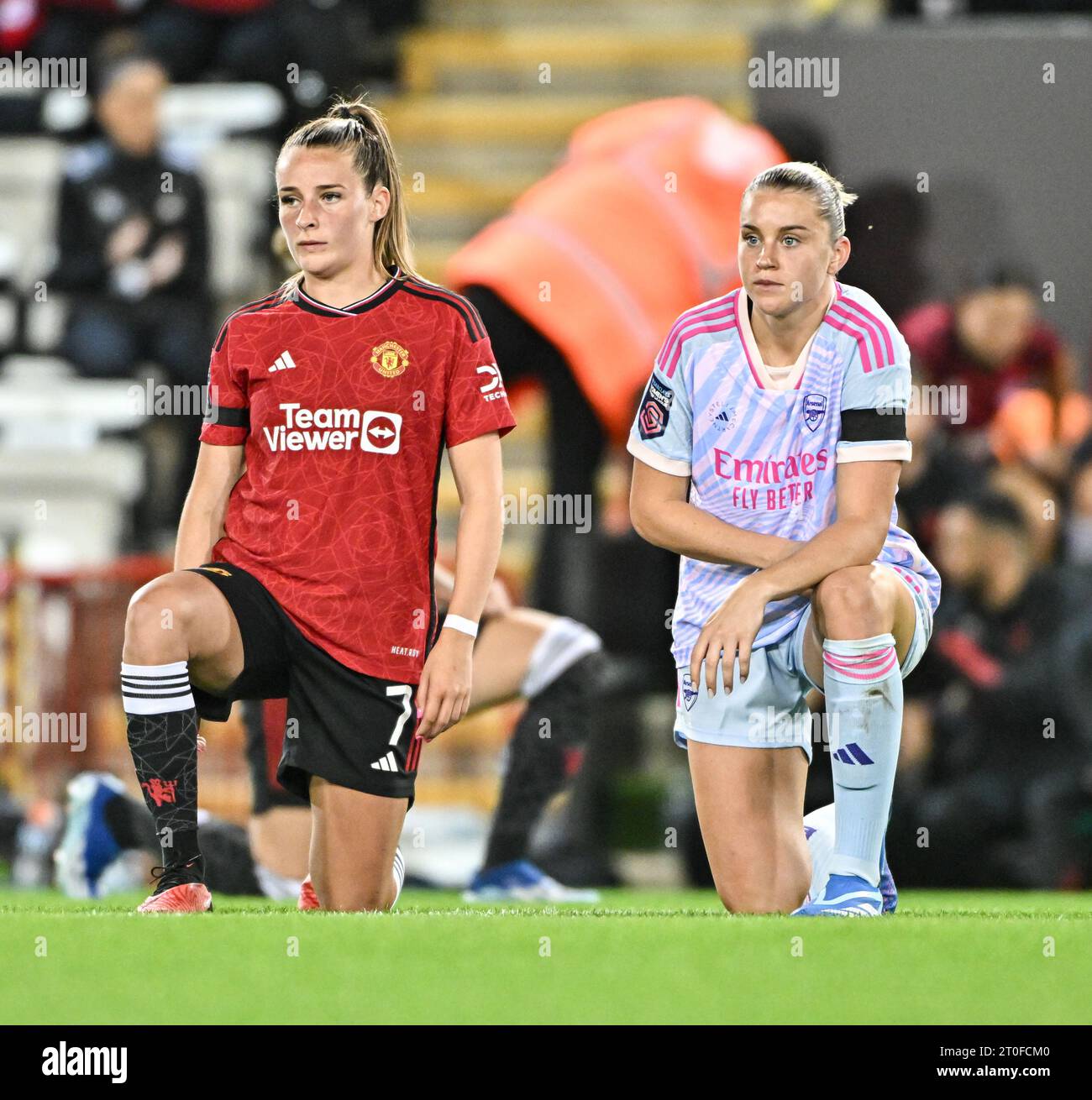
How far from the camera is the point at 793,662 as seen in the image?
3.76 m

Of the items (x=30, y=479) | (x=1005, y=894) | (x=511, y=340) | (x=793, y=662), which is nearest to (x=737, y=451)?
(x=793, y=662)

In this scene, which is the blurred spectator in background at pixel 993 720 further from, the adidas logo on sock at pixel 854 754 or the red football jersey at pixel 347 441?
the red football jersey at pixel 347 441

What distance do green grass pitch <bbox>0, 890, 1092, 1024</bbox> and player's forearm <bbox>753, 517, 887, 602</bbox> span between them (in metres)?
0.67

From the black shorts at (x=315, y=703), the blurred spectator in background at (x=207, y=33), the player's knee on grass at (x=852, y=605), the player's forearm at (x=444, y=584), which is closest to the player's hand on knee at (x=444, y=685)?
the black shorts at (x=315, y=703)

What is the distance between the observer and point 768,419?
3611 mm

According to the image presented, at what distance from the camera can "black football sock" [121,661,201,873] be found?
334 cm

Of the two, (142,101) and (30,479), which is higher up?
(142,101)

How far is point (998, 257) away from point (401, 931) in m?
4.38

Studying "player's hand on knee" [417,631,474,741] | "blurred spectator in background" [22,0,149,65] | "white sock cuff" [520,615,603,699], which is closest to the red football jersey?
"player's hand on knee" [417,631,474,741]

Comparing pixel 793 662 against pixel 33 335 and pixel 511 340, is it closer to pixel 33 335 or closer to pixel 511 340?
pixel 511 340

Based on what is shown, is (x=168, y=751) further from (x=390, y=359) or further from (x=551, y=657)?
(x=551, y=657)

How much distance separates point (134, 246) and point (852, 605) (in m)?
5.57

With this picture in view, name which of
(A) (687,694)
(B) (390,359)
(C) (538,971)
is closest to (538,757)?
(A) (687,694)

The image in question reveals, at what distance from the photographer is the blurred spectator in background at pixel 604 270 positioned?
5.85 m
